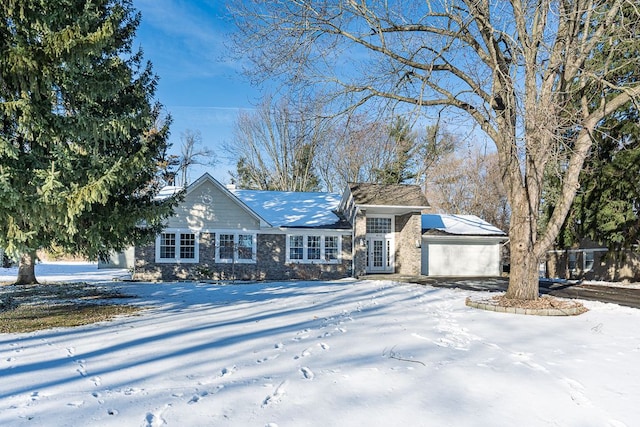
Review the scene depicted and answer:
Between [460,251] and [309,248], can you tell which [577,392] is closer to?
[309,248]

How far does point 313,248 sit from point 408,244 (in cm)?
470

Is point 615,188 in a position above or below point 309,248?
above

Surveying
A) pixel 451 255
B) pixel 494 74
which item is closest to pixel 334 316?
pixel 494 74

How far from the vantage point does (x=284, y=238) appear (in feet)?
65.2

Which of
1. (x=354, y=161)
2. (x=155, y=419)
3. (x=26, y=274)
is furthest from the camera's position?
(x=354, y=161)

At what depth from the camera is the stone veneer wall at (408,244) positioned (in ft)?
67.8

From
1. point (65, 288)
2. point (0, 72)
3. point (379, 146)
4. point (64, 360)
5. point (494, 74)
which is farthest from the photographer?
point (379, 146)

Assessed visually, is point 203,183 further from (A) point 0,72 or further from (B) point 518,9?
(B) point 518,9

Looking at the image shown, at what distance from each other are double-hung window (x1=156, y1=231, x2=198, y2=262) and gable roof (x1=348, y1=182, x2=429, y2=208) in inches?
295

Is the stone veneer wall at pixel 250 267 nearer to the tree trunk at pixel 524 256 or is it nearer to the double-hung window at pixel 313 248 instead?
the double-hung window at pixel 313 248

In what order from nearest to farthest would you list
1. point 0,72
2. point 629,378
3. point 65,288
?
point 629,378, point 0,72, point 65,288

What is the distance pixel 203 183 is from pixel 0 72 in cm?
1210

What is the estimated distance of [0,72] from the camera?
714 cm

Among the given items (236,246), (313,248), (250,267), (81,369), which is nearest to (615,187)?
(313,248)
